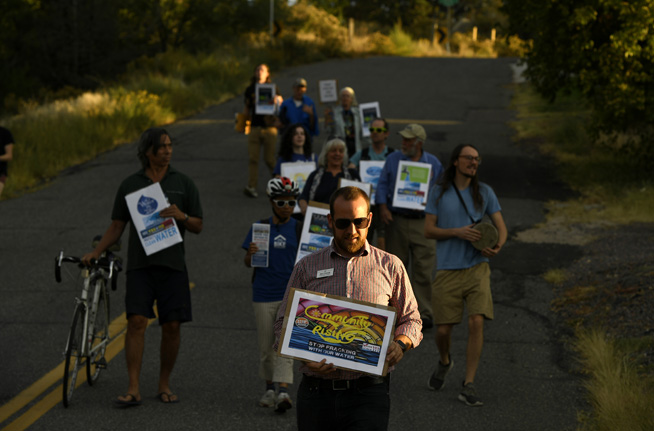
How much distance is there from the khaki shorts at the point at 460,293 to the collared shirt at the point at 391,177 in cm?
205

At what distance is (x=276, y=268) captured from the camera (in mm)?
7480

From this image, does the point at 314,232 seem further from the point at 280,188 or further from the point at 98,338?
the point at 98,338

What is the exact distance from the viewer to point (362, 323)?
4.61m

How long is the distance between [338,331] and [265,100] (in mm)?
11531

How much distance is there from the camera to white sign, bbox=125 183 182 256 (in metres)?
7.32

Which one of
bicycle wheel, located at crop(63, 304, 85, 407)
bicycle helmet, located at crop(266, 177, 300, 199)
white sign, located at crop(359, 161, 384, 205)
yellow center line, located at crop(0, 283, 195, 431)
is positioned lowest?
yellow center line, located at crop(0, 283, 195, 431)

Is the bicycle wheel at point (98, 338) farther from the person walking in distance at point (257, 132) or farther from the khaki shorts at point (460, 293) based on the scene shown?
the person walking in distance at point (257, 132)

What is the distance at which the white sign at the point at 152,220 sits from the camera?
7316mm

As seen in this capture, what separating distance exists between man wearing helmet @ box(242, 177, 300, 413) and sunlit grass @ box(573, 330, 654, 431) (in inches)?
91.7

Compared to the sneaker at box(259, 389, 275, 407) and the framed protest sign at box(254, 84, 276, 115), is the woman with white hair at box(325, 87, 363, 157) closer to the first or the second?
the framed protest sign at box(254, 84, 276, 115)

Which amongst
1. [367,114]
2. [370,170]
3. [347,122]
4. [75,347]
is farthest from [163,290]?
[367,114]

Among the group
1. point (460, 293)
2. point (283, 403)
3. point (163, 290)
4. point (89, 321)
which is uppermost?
point (163, 290)

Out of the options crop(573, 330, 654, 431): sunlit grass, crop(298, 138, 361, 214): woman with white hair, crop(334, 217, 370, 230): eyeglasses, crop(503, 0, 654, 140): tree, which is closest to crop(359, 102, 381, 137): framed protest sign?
crop(503, 0, 654, 140): tree

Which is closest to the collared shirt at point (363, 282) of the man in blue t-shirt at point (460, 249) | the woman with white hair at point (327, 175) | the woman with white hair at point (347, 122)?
the man in blue t-shirt at point (460, 249)
